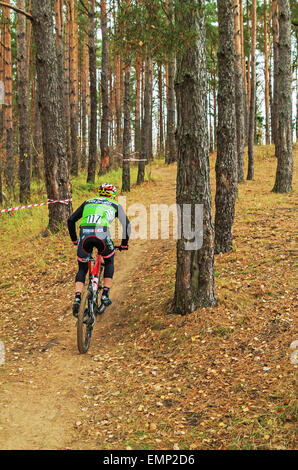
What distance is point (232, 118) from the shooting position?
810cm

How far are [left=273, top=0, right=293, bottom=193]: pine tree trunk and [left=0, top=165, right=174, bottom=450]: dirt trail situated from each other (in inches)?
313

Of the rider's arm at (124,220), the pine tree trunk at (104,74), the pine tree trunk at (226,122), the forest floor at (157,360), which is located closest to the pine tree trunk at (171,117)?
the pine tree trunk at (104,74)

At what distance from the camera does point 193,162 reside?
5.98 metres

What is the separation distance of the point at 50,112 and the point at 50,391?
777cm

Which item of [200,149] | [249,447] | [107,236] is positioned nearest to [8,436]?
[249,447]

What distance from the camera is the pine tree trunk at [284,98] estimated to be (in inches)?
481

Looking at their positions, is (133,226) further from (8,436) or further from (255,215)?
(8,436)

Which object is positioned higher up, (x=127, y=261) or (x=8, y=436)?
(x=127, y=261)

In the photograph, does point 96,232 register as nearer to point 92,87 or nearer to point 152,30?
point 152,30

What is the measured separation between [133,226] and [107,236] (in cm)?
589

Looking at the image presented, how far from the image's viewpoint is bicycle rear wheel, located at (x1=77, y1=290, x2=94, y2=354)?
18.6ft

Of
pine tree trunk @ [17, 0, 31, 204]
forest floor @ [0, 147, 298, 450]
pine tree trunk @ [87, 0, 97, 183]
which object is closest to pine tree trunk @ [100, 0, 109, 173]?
pine tree trunk @ [87, 0, 97, 183]

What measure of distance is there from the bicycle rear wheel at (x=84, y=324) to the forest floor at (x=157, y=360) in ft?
0.61

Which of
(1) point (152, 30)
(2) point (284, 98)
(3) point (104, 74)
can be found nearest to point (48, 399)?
(1) point (152, 30)
